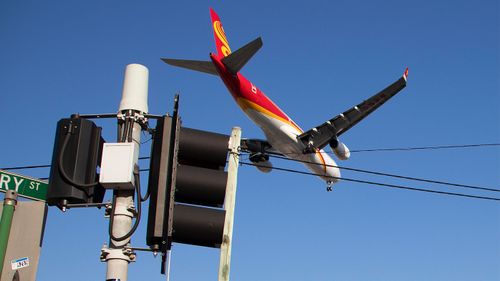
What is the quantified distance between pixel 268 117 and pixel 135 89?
86.2 ft

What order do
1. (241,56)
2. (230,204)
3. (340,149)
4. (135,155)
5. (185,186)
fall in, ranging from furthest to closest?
(340,149) < (241,56) < (230,204) < (185,186) < (135,155)

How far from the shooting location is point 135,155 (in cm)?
489

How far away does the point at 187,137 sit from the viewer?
17.4 feet

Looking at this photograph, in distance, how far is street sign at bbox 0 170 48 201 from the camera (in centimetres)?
743

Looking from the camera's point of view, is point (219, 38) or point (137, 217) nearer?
point (137, 217)

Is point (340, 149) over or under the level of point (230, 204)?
over

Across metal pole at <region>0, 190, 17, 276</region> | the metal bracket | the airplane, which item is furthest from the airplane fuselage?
the metal bracket

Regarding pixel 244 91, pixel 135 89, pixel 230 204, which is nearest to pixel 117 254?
pixel 135 89

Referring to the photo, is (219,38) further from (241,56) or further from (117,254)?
(117,254)

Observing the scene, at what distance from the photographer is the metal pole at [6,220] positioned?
6.07 metres

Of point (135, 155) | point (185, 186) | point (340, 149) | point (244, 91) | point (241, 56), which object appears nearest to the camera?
point (135, 155)

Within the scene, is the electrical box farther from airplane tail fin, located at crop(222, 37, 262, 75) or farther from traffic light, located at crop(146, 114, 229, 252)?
airplane tail fin, located at crop(222, 37, 262, 75)

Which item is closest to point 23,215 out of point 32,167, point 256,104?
point 32,167

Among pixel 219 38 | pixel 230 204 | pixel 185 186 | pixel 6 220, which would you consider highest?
pixel 219 38
